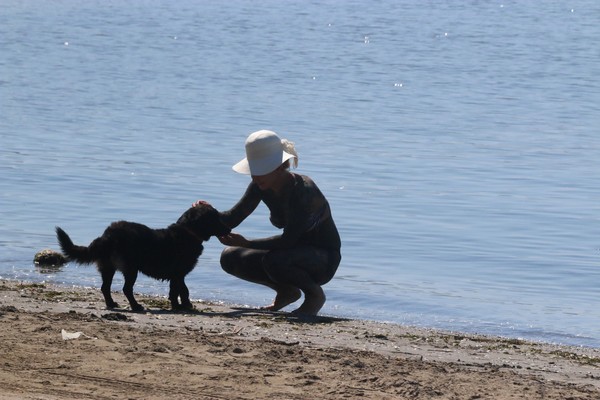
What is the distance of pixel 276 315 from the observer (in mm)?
9062

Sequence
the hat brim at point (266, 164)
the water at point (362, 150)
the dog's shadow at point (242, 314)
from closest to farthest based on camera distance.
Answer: the hat brim at point (266, 164)
the dog's shadow at point (242, 314)
the water at point (362, 150)

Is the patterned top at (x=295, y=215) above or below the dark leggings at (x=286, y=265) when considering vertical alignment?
above

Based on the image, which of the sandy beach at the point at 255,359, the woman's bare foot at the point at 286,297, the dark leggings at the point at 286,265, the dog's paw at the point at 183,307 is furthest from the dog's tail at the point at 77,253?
the woman's bare foot at the point at 286,297

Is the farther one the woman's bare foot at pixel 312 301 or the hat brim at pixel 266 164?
the woman's bare foot at pixel 312 301

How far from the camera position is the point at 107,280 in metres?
9.01

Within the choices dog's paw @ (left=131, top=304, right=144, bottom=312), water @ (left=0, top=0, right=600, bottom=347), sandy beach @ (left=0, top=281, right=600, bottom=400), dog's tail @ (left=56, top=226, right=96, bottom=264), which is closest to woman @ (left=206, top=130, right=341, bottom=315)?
sandy beach @ (left=0, top=281, right=600, bottom=400)

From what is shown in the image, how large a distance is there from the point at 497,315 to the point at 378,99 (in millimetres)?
15022

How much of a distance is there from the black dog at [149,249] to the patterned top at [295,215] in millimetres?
244

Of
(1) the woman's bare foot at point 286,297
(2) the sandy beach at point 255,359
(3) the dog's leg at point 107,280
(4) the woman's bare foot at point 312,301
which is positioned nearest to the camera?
(2) the sandy beach at point 255,359

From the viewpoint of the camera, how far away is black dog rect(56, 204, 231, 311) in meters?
8.81

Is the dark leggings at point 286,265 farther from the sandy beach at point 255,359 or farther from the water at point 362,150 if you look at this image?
the water at point 362,150

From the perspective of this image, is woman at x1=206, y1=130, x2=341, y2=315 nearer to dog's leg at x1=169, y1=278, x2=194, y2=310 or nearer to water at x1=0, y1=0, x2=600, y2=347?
dog's leg at x1=169, y1=278, x2=194, y2=310

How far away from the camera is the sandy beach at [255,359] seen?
6609mm

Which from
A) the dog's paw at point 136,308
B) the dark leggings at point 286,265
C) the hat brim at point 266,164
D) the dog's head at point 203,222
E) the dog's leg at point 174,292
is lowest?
the dog's paw at point 136,308
